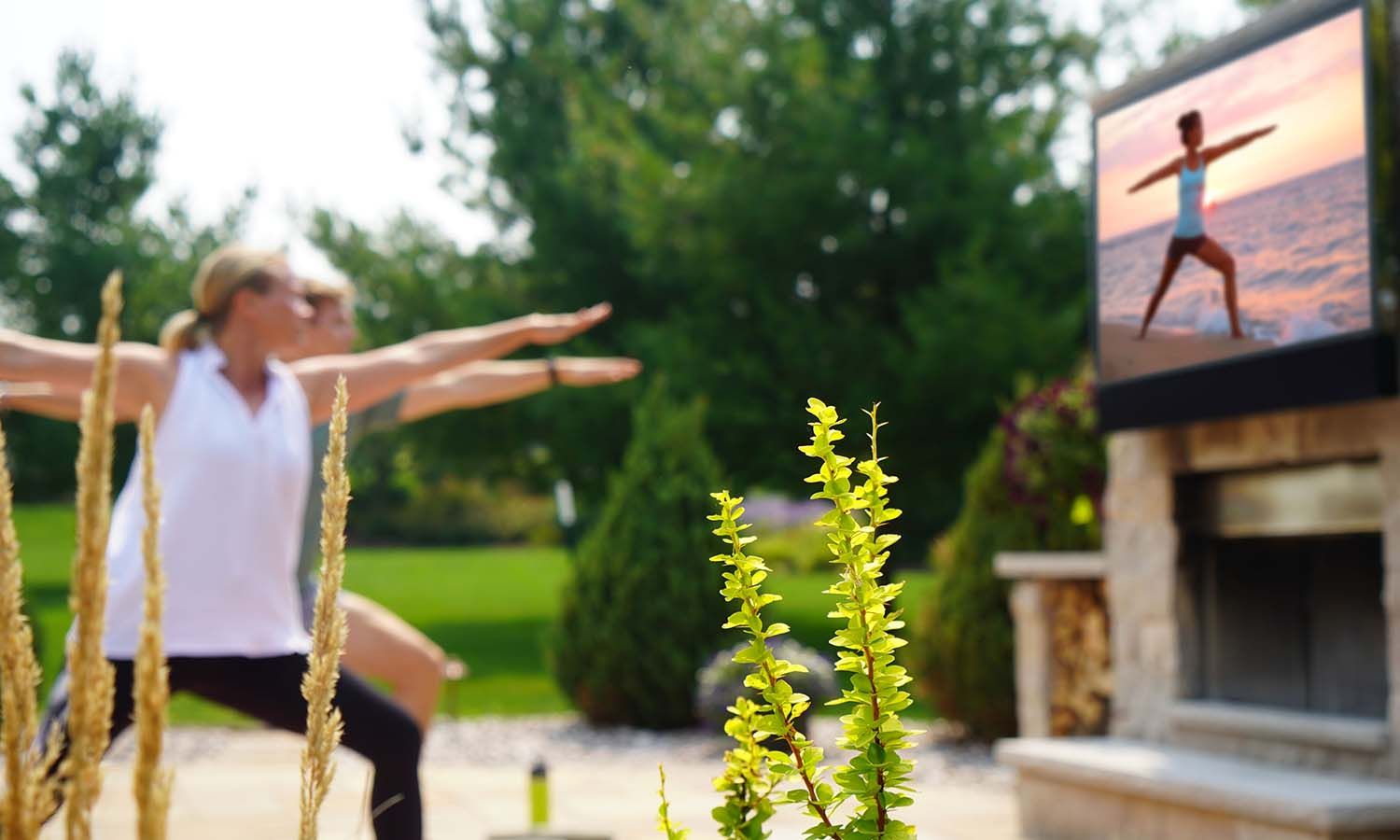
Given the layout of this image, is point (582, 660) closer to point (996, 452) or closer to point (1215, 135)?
point (996, 452)

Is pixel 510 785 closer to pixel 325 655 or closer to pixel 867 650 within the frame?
pixel 867 650

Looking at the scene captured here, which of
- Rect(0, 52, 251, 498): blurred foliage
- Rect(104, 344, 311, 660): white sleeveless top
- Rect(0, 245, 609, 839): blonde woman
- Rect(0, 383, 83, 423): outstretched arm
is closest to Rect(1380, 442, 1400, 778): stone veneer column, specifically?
Rect(0, 245, 609, 839): blonde woman

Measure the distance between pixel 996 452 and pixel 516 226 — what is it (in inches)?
389

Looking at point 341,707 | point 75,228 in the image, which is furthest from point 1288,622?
point 75,228

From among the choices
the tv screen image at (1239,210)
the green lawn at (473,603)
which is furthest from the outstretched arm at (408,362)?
the tv screen image at (1239,210)

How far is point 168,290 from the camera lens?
18578 millimetres

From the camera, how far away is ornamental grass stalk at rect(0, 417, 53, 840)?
0.92 m

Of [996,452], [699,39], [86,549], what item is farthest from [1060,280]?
[86,549]

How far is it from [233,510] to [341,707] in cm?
53

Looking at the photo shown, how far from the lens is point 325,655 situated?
3.34 ft

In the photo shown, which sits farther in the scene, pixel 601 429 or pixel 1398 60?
pixel 601 429

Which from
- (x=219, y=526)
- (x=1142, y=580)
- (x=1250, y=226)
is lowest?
(x=1142, y=580)

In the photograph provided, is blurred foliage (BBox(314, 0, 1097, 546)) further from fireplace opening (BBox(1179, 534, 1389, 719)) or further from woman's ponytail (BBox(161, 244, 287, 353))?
woman's ponytail (BBox(161, 244, 287, 353))

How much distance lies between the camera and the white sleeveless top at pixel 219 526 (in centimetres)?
306
